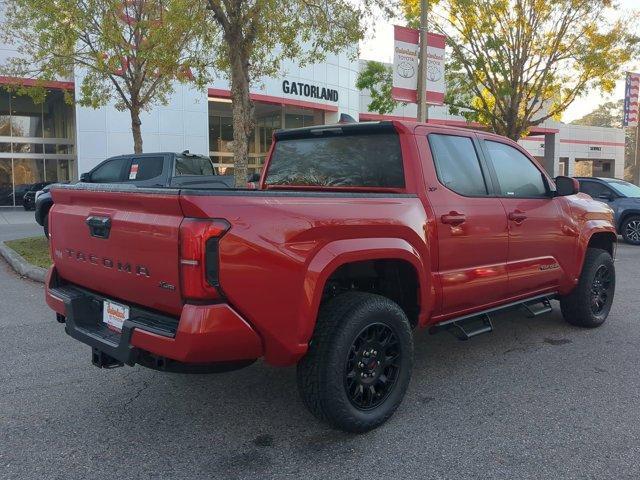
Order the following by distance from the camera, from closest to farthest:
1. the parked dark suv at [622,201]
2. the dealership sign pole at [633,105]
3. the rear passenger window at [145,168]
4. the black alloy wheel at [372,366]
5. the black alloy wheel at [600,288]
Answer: the black alloy wheel at [372,366] → the black alloy wheel at [600,288] → the rear passenger window at [145,168] → the parked dark suv at [622,201] → the dealership sign pole at [633,105]

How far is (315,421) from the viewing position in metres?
3.54

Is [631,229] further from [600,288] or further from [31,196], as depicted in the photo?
[31,196]

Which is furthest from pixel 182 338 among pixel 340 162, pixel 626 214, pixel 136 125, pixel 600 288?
pixel 626 214

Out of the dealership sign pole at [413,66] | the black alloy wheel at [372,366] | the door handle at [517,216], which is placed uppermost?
the dealership sign pole at [413,66]

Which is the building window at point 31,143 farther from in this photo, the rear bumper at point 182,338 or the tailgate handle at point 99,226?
the rear bumper at point 182,338

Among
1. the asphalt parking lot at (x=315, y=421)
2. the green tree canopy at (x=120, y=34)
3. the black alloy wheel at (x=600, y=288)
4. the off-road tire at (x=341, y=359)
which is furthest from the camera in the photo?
the green tree canopy at (x=120, y=34)

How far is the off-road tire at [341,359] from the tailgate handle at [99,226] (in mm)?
1303

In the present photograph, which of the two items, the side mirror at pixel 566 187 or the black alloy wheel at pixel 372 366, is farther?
the side mirror at pixel 566 187

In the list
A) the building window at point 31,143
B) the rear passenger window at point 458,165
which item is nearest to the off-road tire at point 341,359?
the rear passenger window at point 458,165

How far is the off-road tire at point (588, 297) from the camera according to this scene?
552 centimetres

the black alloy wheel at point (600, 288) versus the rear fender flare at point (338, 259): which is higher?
the rear fender flare at point (338, 259)

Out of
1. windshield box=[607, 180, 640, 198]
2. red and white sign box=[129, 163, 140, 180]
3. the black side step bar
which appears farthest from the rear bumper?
windshield box=[607, 180, 640, 198]

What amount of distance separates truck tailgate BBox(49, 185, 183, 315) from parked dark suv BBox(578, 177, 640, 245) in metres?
12.5

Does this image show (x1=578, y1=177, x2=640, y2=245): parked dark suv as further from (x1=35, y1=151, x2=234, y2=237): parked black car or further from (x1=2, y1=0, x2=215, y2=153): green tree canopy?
(x1=2, y1=0, x2=215, y2=153): green tree canopy
